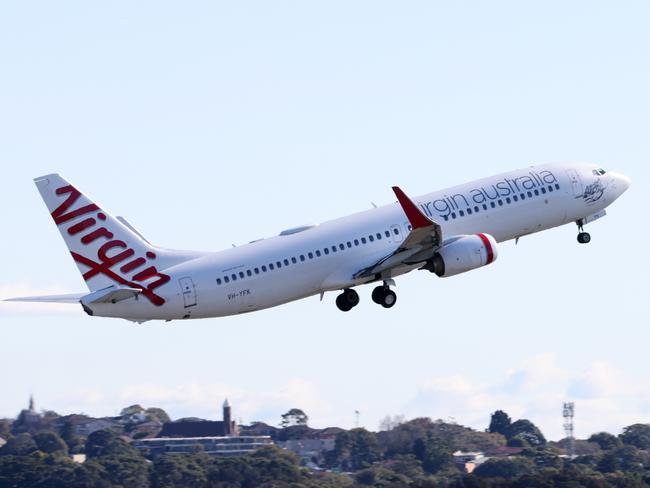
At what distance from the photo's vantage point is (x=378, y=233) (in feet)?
257

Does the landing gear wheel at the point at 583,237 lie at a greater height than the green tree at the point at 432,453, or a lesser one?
greater

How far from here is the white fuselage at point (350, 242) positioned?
2874 inches

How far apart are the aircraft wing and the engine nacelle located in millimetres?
670

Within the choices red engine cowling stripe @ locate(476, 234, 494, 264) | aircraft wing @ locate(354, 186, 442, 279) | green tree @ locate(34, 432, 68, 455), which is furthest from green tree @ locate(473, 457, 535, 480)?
aircraft wing @ locate(354, 186, 442, 279)

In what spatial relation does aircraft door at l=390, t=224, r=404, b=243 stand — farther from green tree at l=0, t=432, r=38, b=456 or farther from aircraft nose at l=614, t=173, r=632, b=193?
green tree at l=0, t=432, r=38, b=456

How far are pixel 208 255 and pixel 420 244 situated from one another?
10.9m

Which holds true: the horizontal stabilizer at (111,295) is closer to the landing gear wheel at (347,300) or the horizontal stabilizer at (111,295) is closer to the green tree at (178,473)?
the landing gear wheel at (347,300)

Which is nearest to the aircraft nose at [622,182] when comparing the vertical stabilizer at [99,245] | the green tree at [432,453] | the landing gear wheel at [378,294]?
the landing gear wheel at [378,294]

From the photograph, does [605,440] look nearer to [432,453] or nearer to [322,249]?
[432,453]

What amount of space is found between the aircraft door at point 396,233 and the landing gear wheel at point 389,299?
3.06 metres

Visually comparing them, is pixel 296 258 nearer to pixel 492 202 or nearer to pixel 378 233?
pixel 378 233

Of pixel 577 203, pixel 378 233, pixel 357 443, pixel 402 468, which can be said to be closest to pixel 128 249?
pixel 378 233

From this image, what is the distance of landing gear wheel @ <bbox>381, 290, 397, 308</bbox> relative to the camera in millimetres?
80188

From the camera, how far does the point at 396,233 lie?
78750mm
